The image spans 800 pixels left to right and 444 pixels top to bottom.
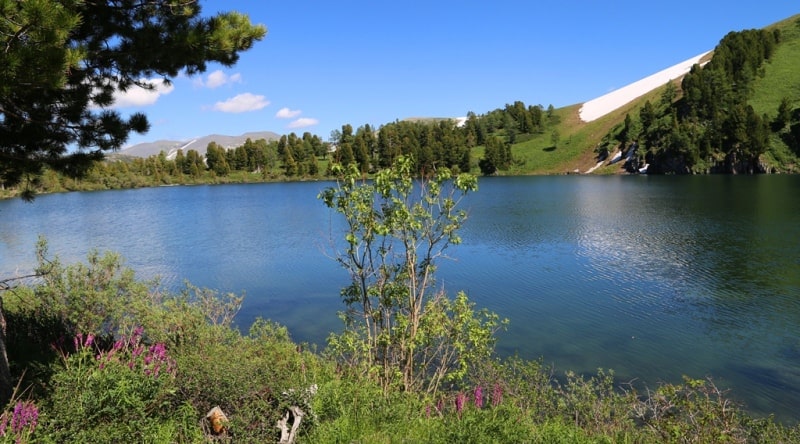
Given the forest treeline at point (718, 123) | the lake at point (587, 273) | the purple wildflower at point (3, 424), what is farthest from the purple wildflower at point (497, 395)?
the forest treeline at point (718, 123)

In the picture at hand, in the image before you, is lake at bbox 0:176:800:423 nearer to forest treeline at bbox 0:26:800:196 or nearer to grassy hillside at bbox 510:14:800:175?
forest treeline at bbox 0:26:800:196

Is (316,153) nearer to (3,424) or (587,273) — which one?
(587,273)

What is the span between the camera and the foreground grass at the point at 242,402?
6699 millimetres

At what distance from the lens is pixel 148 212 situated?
228 ft

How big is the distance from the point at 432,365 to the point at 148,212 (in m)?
66.7

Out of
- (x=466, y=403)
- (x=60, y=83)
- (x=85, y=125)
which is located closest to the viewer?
(x=60, y=83)

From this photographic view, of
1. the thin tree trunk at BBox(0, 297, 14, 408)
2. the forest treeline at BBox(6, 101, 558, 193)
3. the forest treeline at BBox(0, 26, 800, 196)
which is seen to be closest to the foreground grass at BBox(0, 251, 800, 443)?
the thin tree trunk at BBox(0, 297, 14, 408)

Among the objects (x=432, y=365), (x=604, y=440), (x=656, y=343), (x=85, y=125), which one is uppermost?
(x=85, y=125)

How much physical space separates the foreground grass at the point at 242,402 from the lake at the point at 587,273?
443 centimetres

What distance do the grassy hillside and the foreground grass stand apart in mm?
120814

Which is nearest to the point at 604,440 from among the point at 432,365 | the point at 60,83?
the point at 432,365

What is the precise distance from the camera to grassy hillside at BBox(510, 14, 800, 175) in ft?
384

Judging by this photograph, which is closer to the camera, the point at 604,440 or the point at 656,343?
the point at 604,440

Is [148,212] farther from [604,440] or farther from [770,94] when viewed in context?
[770,94]
